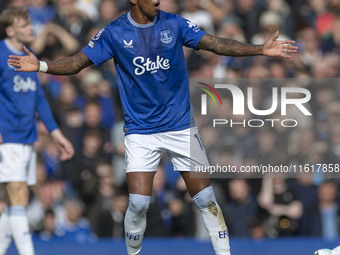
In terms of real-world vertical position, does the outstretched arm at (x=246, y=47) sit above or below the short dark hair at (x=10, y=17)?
below

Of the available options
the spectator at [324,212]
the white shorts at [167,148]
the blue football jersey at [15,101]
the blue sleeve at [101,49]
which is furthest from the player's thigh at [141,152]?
the spectator at [324,212]

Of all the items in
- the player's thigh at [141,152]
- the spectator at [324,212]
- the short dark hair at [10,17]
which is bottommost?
the spectator at [324,212]

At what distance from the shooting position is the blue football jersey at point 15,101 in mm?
9008

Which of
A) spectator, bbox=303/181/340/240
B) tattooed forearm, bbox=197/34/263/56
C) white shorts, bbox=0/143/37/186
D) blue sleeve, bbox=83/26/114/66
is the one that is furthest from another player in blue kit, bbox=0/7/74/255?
spectator, bbox=303/181/340/240

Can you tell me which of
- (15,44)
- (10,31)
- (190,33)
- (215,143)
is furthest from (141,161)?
(215,143)

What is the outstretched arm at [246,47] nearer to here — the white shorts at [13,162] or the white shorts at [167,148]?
the white shorts at [167,148]

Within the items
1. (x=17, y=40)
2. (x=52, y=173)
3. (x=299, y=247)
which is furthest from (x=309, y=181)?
(x=17, y=40)

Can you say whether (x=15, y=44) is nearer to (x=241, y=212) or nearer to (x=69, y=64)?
(x=69, y=64)

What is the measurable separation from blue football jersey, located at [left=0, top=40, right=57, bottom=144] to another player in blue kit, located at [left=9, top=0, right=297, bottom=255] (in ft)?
4.64

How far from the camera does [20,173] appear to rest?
9.12 metres

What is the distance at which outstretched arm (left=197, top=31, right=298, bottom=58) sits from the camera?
7.52 m

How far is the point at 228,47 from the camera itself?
25.1 ft

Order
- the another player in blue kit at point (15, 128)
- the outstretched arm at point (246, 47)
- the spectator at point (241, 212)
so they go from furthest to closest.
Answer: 1. the spectator at point (241, 212)
2. the another player in blue kit at point (15, 128)
3. the outstretched arm at point (246, 47)

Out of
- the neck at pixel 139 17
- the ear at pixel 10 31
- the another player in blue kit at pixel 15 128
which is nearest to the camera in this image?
the neck at pixel 139 17
